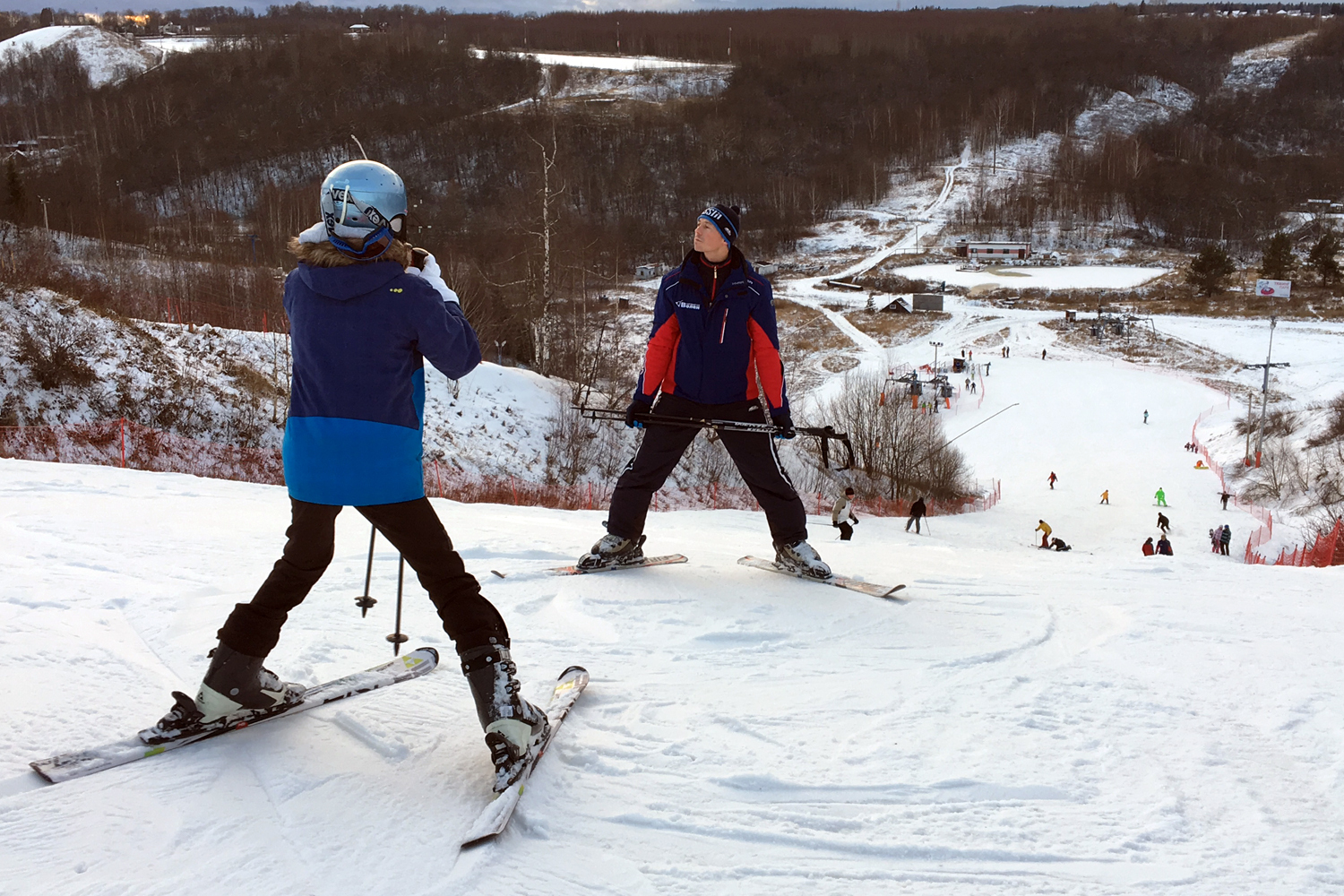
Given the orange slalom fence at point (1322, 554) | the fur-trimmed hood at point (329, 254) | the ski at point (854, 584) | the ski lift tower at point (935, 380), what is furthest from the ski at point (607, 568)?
the ski lift tower at point (935, 380)

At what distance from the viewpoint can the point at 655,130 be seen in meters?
120

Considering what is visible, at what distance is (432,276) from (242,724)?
1.66 meters

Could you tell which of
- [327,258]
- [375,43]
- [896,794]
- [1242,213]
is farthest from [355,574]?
[375,43]

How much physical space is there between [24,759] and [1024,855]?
9.75 feet

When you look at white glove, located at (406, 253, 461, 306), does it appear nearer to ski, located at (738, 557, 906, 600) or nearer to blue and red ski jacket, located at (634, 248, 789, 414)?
blue and red ski jacket, located at (634, 248, 789, 414)

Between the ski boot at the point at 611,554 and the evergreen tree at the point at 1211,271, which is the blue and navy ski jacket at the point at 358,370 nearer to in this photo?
the ski boot at the point at 611,554

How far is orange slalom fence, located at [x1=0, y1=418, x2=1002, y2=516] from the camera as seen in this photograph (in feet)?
44.6

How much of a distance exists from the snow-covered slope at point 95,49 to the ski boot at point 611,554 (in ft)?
462

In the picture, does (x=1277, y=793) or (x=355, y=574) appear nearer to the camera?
(x=1277, y=793)

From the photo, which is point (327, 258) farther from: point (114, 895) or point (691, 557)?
point (691, 557)

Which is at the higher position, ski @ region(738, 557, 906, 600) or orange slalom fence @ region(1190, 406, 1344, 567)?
ski @ region(738, 557, 906, 600)

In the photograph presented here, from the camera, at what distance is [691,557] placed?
6027 millimetres

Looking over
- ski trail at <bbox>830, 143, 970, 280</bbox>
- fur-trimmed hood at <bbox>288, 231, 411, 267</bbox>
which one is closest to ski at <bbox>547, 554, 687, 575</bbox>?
fur-trimmed hood at <bbox>288, 231, 411, 267</bbox>

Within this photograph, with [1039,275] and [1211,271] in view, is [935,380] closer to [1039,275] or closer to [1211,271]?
[1211,271]
